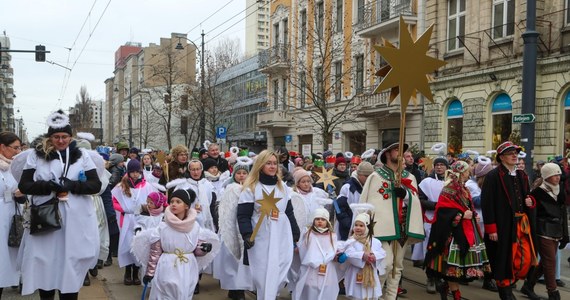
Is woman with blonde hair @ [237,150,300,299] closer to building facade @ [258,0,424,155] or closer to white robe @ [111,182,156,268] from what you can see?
white robe @ [111,182,156,268]

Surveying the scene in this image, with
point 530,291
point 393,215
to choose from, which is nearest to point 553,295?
point 530,291

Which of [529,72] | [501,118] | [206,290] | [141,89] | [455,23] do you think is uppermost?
[141,89]

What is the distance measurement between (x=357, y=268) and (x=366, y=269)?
0.11m

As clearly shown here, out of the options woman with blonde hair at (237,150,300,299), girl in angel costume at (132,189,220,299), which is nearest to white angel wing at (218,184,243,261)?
woman with blonde hair at (237,150,300,299)

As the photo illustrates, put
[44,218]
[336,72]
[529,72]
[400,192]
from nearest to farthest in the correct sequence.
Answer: [44,218] → [400,192] → [529,72] → [336,72]

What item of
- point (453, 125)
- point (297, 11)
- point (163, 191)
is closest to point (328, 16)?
point (453, 125)

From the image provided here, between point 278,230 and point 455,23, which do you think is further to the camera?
point 455,23

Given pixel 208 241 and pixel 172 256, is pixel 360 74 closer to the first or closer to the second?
pixel 208 241

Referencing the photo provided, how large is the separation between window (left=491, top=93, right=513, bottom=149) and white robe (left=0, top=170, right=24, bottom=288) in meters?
17.5

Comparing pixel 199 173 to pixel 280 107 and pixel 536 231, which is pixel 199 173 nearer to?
pixel 536 231

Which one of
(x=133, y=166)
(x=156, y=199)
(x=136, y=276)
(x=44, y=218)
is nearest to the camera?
(x=44, y=218)

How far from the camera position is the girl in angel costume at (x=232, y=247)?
629cm

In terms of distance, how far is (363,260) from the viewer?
6.02m

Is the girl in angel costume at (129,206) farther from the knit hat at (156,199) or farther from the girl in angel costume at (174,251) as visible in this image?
the girl in angel costume at (174,251)
